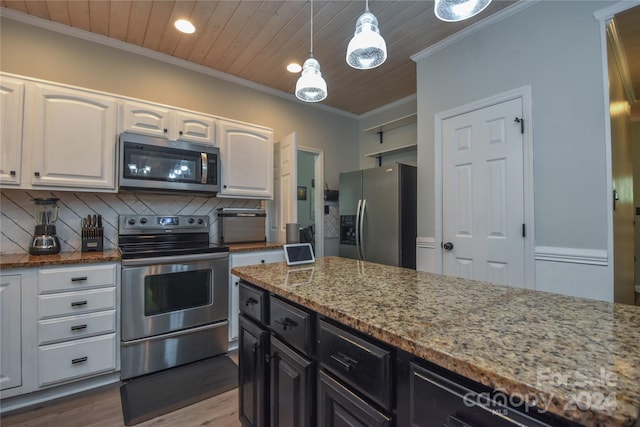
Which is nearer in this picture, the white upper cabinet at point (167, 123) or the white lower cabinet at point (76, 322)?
the white lower cabinet at point (76, 322)

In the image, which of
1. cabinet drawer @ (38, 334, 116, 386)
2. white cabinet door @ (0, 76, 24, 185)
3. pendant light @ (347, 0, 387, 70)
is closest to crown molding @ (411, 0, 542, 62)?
pendant light @ (347, 0, 387, 70)

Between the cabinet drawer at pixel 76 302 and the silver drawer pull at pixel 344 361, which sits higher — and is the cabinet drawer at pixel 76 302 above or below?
below

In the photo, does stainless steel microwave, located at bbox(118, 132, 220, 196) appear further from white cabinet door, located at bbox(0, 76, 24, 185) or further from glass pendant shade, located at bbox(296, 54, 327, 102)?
glass pendant shade, located at bbox(296, 54, 327, 102)

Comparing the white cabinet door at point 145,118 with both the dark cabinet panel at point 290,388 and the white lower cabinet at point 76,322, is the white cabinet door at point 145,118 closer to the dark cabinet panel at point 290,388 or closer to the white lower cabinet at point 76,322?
the white lower cabinet at point 76,322

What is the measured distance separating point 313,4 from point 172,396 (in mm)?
2899

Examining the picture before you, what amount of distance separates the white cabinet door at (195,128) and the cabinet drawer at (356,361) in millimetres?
2322

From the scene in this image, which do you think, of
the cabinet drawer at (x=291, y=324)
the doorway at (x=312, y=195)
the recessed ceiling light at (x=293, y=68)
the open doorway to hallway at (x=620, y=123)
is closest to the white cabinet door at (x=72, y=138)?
the recessed ceiling light at (x=293, y=68)

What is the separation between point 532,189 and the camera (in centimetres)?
204

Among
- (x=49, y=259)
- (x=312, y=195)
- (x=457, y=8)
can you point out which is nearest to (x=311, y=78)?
(x=457, y=8)

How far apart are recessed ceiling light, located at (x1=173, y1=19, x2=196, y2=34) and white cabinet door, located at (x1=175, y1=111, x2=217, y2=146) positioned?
652mm

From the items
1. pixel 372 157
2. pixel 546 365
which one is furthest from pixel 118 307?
pixel 372 157

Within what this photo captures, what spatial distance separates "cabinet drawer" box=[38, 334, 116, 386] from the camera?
183cm

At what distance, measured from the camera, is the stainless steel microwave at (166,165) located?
7.54 feet

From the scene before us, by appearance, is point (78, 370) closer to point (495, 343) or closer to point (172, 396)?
point (172, 396)
